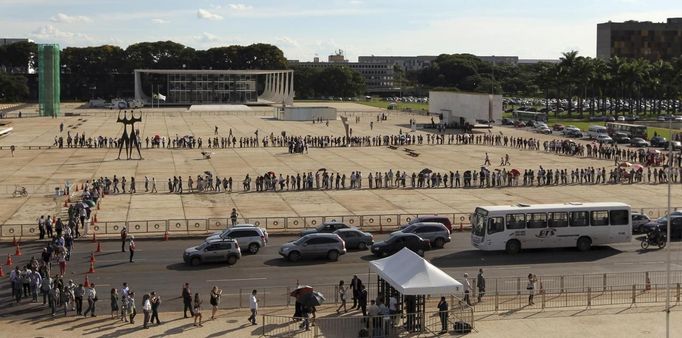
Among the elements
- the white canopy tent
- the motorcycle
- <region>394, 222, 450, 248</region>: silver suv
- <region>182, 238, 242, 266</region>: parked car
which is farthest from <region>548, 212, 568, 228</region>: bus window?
<region>182, 238, 242, 266</region>: parked car

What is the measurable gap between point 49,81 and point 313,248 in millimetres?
133358

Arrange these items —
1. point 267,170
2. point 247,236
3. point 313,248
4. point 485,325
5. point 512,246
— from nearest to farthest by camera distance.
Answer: point 485,325 → point 313,248 → point 512,246 → point 247,236 → point 267,170

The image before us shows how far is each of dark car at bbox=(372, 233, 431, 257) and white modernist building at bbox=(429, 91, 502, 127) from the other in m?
80.5

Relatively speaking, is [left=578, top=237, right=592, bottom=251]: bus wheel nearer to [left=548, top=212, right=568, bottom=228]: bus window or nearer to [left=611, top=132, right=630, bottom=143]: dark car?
[left=548, top=212, right=568, bottom=228]: bus window

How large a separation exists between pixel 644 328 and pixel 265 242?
19245 mm

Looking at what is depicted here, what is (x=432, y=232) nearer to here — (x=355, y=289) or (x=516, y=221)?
(x=516, y=221)

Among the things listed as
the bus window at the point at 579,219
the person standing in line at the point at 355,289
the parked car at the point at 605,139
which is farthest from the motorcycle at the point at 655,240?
the parked car at the point at 605,139

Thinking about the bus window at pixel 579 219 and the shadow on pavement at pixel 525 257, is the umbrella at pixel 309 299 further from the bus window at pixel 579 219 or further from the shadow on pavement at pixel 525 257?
the bus window at pixel 579 219

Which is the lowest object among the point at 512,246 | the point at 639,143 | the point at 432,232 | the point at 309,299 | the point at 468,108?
the point at 512,246

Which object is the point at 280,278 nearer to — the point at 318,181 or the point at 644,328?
the point at 644,328

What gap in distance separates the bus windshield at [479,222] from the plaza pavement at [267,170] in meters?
11.9

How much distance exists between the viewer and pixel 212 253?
122ft

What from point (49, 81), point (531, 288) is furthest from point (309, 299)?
point (49, 81)

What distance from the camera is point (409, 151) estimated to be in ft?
298
